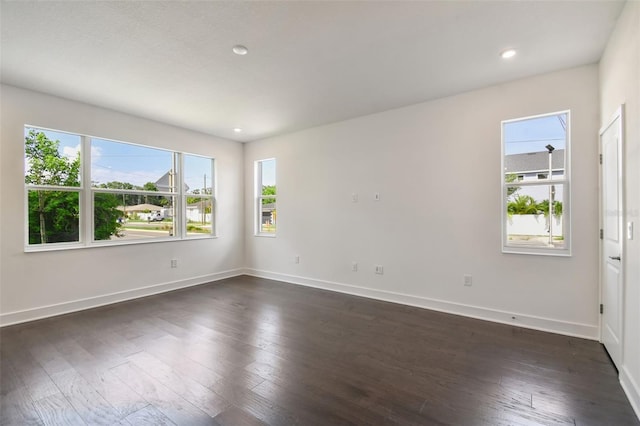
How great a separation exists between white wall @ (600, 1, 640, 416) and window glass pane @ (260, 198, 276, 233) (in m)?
4.79

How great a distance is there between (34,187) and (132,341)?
7.90 ft

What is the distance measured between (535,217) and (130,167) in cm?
564

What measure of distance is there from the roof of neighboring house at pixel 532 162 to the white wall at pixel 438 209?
0.14 meters

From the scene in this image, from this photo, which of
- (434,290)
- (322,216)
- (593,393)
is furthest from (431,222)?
(593,393)

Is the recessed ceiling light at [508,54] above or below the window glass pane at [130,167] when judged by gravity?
above

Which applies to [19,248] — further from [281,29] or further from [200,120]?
[281,29]

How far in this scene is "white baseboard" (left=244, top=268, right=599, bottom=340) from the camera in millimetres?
2916

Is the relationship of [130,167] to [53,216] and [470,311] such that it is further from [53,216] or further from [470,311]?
[470,311]

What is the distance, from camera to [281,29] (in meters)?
2.31

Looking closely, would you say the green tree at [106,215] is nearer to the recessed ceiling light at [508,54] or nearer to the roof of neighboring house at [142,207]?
the roof of neighboring house at [142,207]

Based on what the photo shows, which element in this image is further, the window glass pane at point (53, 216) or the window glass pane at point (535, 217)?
the window glass pane at point (53, 216)

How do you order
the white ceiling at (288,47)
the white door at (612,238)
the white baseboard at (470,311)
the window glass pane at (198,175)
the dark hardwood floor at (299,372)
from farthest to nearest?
the window glass pane at (198,175), the white baseboard at (470,311), the white door at (612,238), the white ceiling at (288,47), the dark hardwood floor at (299,372)

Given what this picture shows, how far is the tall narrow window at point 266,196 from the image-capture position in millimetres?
5688

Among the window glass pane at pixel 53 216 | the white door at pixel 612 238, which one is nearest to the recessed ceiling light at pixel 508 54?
the white door at pixel 612 238
